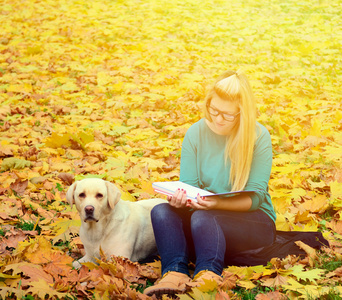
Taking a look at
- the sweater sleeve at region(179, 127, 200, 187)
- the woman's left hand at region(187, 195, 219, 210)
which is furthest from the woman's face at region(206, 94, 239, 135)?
the woman's left hand at region(187, 195, 219, 210)

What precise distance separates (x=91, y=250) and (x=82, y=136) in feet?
7.67

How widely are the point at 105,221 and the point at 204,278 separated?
912mm

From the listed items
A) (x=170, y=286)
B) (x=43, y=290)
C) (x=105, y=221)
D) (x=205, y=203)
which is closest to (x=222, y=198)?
(x=205, y=203)

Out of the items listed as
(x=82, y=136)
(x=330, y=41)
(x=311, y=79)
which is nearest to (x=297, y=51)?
(x=330, y=41)

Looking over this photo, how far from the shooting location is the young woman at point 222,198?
2.61 m

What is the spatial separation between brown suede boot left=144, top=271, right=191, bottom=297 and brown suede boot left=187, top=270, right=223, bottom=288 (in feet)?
0.22

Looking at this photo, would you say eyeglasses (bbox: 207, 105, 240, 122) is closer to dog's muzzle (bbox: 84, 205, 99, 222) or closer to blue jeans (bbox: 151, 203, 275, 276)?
blue jeans (bbox: 151, 203, 275, 276)

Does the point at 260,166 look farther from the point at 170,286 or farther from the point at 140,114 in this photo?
the point at 140,114

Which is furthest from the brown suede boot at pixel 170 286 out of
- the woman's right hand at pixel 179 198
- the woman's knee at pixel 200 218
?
the woman's right hand at pixel 179 198

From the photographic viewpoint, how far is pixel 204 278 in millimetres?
2275

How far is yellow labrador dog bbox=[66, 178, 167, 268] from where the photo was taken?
2.77 meters

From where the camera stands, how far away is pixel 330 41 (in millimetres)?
8430

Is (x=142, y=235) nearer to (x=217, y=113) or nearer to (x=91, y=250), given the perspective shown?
(x=91, y=250)

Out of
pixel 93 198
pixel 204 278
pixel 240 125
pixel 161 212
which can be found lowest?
pixel 204 278
